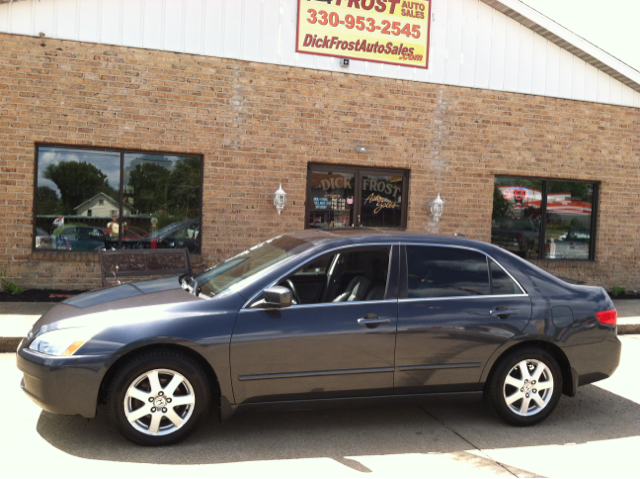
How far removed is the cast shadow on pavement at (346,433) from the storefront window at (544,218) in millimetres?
6131

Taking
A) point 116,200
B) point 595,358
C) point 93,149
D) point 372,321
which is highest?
point 93,149

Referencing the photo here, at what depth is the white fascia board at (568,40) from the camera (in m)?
10.5

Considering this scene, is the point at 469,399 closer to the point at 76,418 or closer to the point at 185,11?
the point at 76,418

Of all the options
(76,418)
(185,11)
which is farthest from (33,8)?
(76,418)

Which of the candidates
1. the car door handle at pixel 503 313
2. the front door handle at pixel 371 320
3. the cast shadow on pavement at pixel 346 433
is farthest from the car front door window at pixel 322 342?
the car door handle at pixel 503 313

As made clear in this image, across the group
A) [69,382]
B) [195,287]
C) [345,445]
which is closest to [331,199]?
[195,287]

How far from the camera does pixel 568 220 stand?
11609 mm

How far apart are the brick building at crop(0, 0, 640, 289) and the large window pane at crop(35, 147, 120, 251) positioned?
0.10 ft

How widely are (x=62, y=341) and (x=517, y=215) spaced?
9.16m

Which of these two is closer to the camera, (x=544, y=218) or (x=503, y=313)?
(x=503, y=313)

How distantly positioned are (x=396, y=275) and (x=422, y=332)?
48cm

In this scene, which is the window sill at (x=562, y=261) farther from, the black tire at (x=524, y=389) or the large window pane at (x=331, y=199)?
the black tire at (x=524, y=389)

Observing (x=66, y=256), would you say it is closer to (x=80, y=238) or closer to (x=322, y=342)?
(x=80, y=238)

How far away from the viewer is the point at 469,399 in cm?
465
